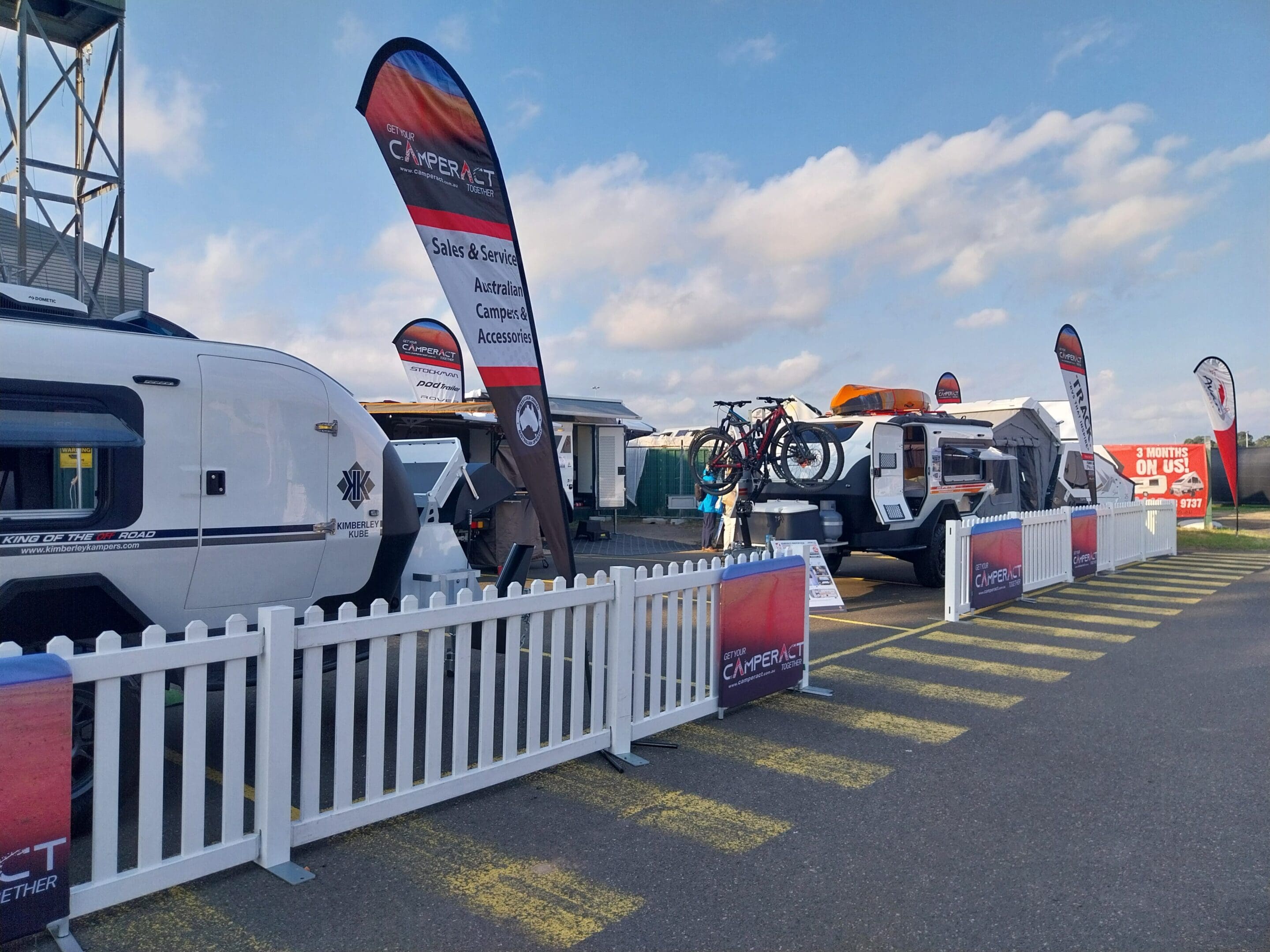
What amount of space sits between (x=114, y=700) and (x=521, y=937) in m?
1.74

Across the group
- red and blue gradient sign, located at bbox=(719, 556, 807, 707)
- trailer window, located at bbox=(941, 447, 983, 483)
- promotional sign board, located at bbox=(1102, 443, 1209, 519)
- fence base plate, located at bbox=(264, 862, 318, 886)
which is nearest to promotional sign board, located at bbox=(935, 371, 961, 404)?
promotional sign board, located at bbox=(1102, 443, 1209, 519)

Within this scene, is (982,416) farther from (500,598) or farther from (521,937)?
(521,937)

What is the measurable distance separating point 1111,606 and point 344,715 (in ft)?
33.2

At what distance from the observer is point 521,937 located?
10.5 ft

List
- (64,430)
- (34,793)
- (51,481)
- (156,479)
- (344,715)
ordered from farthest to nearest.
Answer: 1. (156,479)
2. (51,481)
3. (64,430)
4. (344,715)
5. (34,793)

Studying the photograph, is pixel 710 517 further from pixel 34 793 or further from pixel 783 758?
pixel 34 793

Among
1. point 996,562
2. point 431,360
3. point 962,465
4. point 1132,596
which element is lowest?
point 1132,596

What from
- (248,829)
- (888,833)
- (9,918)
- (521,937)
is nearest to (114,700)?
(9,918)

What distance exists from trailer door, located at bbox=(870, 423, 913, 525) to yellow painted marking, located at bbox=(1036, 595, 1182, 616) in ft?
6.78

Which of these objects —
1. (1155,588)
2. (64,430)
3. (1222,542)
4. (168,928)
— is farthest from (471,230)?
(1222,542)

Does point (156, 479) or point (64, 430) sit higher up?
point (64, 430)

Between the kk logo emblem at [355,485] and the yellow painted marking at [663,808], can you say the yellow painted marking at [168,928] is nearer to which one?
the yellow painted marking at [663,808]

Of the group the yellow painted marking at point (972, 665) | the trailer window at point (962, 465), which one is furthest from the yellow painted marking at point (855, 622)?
the trailer window at point (962, 465)

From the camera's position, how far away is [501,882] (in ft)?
11.9
